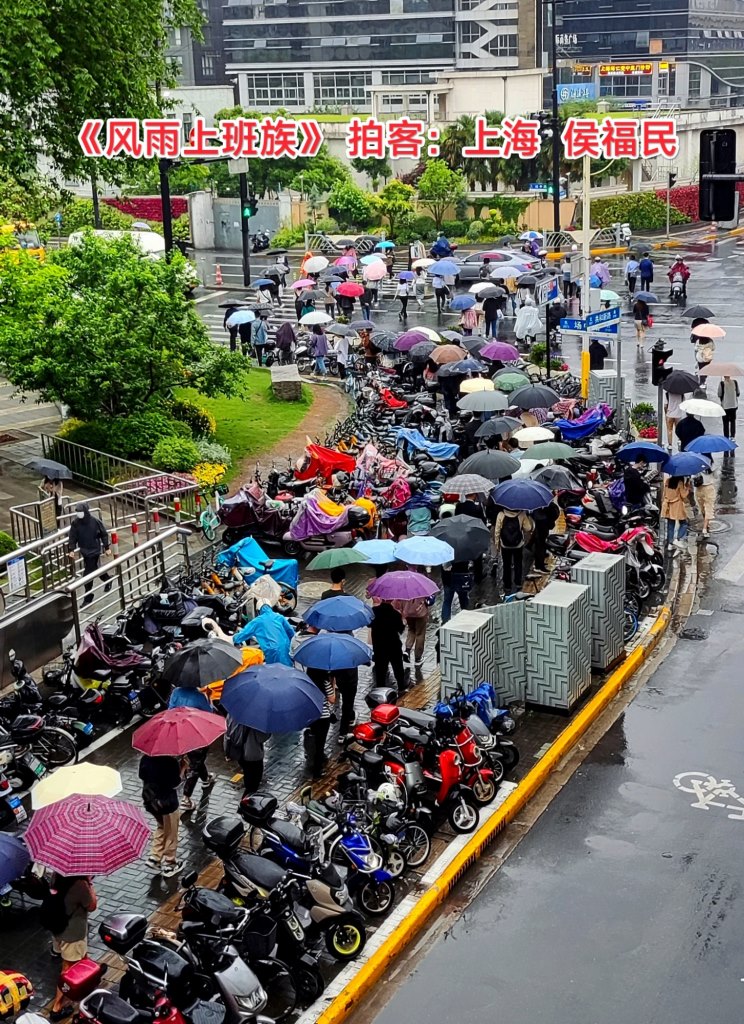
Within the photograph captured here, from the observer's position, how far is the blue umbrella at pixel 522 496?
18.6m

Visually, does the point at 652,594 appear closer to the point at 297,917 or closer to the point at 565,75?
the point at 297,917

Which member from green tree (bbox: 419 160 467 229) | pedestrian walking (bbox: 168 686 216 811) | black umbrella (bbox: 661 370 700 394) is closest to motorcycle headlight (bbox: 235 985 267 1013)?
pedestrian walking (bbox: 168 686 216 811)

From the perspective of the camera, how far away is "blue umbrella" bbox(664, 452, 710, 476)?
2027cm

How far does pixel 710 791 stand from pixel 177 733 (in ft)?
17.9

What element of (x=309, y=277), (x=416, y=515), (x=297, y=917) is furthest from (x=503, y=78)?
(x=297, y=917)

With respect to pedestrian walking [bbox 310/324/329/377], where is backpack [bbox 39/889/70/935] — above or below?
below

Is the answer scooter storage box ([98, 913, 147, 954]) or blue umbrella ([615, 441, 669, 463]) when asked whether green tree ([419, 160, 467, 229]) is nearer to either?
blue umbrella ([615, 441, 669, 463])

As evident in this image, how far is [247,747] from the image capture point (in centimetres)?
1314

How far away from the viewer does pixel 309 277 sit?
46.0m

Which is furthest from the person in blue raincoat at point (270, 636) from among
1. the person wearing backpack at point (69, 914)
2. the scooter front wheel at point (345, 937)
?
the person wearing backpack at point (69, 914)

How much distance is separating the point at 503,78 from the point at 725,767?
6830 centimetres

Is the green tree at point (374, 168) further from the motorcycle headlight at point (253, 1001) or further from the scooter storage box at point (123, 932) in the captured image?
the motorcycle headlight at point (253, 1001)

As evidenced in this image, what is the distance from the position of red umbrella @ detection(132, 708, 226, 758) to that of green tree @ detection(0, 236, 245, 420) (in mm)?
13161

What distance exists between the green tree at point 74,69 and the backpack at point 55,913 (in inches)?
605
